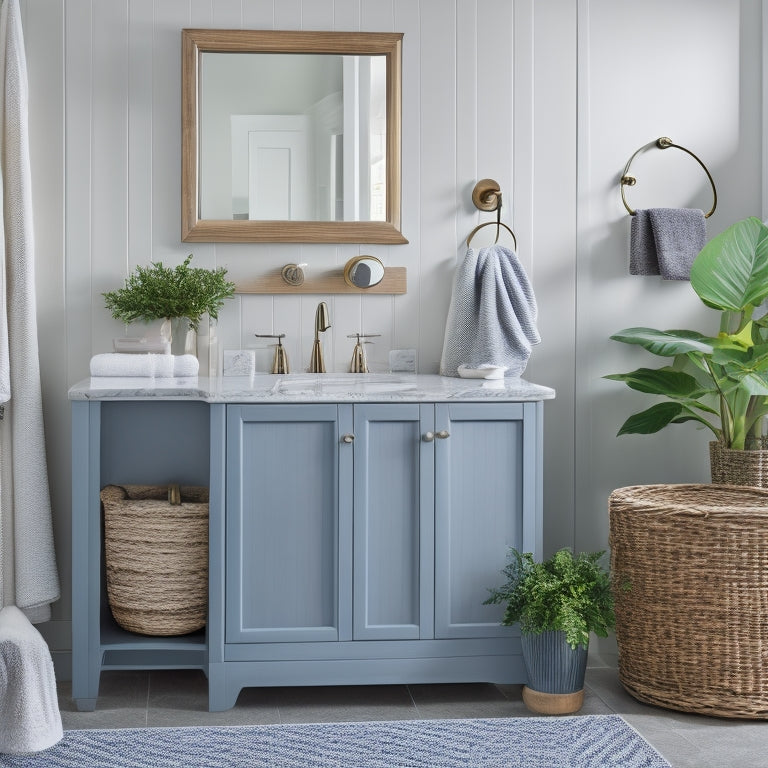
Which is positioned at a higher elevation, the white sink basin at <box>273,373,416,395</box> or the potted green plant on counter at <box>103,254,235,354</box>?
the potted green plant on counter at <box>103,254,235,354</box>

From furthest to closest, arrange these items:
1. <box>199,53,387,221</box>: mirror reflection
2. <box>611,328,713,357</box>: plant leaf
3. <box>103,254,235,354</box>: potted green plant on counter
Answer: <box>199,53,387,221</box>: mirror reflection → <box>103,254,235,354</box>: potted green plant on counter → <box>611,328,713,357</box>: plant leaf

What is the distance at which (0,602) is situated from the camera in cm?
247

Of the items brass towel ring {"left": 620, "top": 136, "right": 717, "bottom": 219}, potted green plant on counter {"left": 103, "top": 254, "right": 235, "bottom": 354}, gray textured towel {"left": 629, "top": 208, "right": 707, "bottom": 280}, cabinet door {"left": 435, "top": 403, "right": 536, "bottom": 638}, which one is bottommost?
cabinet door {"left": 435, "top": 403, "right": 536, "bottom": 638}

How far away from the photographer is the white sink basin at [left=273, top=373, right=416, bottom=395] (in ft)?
7.54

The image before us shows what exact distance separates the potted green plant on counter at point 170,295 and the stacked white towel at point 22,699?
96 centimetres

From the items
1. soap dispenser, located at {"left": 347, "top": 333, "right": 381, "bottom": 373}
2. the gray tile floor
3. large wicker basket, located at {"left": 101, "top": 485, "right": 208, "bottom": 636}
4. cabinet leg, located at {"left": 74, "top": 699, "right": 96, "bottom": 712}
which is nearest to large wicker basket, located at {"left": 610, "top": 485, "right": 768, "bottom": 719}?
the gray tile floor

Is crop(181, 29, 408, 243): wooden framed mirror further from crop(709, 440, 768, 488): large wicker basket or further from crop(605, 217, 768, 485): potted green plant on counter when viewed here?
crop(709, 440, 768, 488): large wicker basket

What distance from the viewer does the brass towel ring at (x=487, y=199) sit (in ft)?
9.04

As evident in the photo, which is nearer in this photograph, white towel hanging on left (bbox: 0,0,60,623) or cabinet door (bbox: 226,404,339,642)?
cabinet door (bbox: 226,404,339,642)

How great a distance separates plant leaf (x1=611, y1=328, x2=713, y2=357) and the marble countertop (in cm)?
31

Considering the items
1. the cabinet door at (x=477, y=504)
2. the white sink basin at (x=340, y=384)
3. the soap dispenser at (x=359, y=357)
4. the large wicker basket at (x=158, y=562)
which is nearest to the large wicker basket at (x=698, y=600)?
the cabinet door at (x=477, y=504)

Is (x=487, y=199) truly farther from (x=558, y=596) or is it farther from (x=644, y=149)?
(x=558, y=596)

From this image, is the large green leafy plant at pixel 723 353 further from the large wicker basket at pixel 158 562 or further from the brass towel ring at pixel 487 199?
the large wicker basket at pixel 158 562

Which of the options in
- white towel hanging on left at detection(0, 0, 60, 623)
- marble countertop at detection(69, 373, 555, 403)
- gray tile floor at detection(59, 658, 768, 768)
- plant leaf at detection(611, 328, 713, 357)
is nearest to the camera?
gray tile floor at detection(59, 658, 768, 768)
